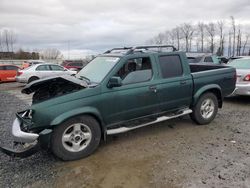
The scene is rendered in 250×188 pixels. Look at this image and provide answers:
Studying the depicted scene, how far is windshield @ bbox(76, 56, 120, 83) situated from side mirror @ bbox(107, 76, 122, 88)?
0.26 meters

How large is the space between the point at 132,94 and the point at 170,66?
50.3 inches

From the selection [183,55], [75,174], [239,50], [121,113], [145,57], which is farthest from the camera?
[239,50]

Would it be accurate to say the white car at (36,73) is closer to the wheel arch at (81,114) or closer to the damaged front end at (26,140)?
the wheel arch at (81,114)

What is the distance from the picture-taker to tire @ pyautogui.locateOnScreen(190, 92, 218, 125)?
615 cm

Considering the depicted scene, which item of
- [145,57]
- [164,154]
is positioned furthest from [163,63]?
[164,154]

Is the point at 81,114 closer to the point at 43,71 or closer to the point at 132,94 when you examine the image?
the point at 132,94

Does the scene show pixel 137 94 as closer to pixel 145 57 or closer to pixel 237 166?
pixel 145 57

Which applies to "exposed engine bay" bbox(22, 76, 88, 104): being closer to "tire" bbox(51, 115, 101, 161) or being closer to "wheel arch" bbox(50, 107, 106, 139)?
"wheel arch" bbox(50, 107, 106, 139)

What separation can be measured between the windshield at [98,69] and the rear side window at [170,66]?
3.50 feet

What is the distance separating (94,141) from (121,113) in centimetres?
74

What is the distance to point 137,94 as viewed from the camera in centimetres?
502

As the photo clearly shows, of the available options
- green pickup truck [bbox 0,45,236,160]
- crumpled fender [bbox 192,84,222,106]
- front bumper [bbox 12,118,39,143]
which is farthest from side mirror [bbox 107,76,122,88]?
crumpled fender [bbox 192,84,222,106]

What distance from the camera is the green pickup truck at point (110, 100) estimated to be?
165 inches

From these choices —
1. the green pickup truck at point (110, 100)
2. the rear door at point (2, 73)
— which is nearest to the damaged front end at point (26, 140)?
the green pickup truck at point (110, 100)
